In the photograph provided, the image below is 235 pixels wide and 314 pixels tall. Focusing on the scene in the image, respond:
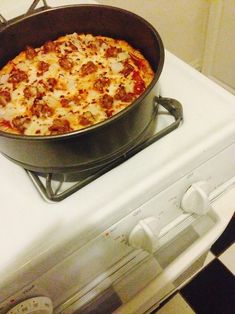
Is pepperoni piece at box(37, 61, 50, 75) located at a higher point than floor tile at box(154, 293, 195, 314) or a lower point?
higher

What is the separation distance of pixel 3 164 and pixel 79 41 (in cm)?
28

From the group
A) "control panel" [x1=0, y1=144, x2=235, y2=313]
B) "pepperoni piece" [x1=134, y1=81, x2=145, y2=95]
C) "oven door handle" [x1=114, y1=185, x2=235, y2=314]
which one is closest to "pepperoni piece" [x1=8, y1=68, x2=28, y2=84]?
"pepperoni piece" [x1=134, y1=81, x2=145, y2=95]

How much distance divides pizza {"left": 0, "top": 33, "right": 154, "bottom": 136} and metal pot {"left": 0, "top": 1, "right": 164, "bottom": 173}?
2cm

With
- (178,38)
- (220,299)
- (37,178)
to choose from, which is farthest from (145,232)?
(178,38)

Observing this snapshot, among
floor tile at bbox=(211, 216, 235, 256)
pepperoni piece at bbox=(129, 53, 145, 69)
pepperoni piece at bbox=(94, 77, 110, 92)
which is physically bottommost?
floor tile at bbox=(211, 216, 235, 256)

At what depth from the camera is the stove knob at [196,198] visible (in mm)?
499

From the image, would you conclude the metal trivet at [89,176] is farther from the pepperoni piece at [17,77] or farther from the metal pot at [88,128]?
the pepperoni piece at [17,77]

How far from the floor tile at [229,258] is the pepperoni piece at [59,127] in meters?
0.86

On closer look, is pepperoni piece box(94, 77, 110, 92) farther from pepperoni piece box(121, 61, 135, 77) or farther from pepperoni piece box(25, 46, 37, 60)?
pepperoni piece box(25, 46, 37, 60)

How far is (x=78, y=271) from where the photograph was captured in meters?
0.46

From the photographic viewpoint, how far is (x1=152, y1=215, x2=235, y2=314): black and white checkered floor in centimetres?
103

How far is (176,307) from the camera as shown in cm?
104

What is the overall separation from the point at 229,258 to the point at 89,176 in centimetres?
84

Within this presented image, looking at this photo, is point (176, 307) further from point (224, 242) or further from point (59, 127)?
point (59, 127)
